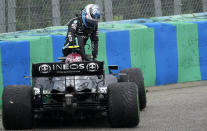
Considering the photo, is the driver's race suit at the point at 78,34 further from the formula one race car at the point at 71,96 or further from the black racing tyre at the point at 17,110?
the black racing tyre at the point at 17,110

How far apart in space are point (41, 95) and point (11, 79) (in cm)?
351

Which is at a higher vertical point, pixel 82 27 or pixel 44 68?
pixel 82 27

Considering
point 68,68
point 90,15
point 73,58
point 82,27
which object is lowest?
point 68,68

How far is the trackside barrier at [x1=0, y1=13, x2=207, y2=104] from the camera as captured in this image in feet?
41.5

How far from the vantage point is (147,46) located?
13.7 m

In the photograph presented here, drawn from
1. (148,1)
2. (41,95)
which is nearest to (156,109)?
(41,95)

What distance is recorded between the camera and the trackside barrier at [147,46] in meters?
12.6

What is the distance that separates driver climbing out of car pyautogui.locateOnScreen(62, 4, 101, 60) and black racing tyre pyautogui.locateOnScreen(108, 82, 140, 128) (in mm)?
1656

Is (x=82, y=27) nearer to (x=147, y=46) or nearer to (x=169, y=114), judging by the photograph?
(x=169, y=114)

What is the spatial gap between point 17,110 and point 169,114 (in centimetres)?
271

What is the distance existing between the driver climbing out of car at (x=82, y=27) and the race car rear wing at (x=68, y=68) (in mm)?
949

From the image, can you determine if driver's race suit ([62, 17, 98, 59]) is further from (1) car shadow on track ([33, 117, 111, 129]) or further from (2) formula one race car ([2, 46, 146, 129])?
(1) car shadow on track ([33, 117, 111, 129])

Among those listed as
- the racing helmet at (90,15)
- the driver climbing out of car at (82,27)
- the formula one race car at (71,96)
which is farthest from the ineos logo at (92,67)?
the racing helmet at (90,15)

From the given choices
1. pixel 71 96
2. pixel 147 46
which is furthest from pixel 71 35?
pixel 147 46
